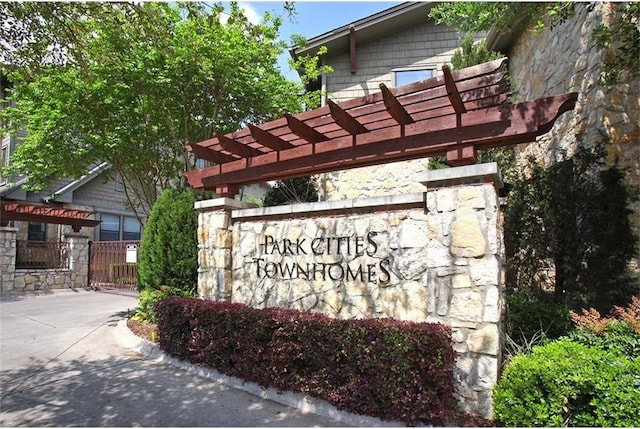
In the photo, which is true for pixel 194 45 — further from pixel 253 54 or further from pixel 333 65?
pixel 333 65

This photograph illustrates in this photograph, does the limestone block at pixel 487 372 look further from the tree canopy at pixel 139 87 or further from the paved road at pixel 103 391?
the tree canopy at pixel 139 87

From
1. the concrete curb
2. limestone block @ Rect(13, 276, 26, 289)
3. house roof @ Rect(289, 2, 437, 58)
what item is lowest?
the concrete curb

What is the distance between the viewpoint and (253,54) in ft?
28.3

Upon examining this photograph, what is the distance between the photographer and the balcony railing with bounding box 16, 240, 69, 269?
48.3 feet

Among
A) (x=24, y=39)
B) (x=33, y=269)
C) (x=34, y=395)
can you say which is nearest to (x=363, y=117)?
(x=34, y=395)

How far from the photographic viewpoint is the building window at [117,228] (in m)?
18.6

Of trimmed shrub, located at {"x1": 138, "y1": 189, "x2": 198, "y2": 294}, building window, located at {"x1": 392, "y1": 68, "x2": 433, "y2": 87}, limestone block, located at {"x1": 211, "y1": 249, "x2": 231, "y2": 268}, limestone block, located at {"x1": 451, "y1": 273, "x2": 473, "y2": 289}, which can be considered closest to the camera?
limestone block, located at {"x1": 451, "y1": 273, "x2": 473, "y2": 289}

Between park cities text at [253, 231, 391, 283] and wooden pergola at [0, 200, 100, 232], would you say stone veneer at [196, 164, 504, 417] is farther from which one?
wooden pergola at [0, 200, 100, 232]

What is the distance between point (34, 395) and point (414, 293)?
447 cm

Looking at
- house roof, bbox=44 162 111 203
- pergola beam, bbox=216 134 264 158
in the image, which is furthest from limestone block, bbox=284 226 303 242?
house roof, bbox=44 162 111 203

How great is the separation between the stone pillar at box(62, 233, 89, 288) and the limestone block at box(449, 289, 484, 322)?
49.6ft

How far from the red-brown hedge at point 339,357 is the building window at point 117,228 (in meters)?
15.6

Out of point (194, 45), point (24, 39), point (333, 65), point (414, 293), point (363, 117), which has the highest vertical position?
point (333, 65)

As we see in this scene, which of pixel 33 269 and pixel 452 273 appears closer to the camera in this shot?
pixel 452 273
